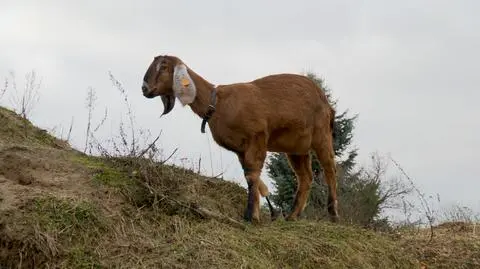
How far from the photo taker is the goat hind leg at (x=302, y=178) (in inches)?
344

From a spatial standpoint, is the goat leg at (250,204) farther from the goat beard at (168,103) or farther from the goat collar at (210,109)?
the goat beard at (168,103)

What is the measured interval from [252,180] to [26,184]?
2.39 m

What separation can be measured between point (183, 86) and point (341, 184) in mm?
9326

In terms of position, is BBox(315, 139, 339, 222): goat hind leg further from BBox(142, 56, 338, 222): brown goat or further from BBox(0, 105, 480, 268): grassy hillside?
BBox(0, 105, 480, 268): grassy hillside

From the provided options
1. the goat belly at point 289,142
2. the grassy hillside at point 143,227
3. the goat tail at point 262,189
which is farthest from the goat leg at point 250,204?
the goat belly at point 289,142

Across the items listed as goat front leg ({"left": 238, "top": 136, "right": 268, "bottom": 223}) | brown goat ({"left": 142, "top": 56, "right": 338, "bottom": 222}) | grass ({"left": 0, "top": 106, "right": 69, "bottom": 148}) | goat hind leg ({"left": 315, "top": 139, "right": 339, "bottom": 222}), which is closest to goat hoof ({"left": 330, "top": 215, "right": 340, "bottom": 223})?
goat hind leg ({"left": 315, "top": 139, "right": 339, "bottom": 222})

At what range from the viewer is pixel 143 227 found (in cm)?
639

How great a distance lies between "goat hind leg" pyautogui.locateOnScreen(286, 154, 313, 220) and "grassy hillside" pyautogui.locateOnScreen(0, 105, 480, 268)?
846 millimetres

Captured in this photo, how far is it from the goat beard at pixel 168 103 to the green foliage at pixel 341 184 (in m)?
4.00

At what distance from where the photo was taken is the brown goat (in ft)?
24.8

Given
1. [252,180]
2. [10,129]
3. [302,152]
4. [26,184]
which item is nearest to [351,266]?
[252,180]

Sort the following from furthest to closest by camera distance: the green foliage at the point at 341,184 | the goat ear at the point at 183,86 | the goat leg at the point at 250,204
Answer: the green foliage at the point at 341,184 < the goat ear at the point at 183,86 < the goat leg at the point at 250,204

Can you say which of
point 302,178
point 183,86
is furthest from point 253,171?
point 302,178

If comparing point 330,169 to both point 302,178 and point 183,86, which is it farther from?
point 183,86
